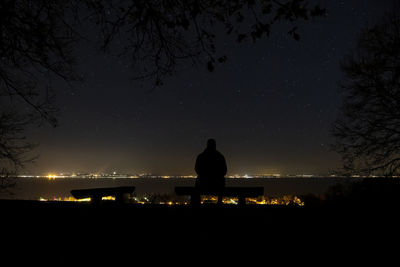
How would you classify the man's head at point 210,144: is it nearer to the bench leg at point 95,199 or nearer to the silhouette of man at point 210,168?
the silhouette of man at point 210,168

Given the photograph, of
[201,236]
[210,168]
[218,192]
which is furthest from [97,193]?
[201,236]

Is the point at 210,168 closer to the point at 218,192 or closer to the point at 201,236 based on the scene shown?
the point at 218,192

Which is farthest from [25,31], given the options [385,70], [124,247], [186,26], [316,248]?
[385,70]

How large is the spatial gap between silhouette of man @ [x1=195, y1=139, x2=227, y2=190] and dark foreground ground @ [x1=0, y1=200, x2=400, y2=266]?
614 millimetres

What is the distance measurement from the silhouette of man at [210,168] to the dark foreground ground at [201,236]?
614 millimetres

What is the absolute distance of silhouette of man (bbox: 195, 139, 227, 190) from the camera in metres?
6.14

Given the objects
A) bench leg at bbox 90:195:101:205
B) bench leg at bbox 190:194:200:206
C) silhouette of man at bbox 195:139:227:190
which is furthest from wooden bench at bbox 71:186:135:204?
bench leg at bbox 190:194:200:206

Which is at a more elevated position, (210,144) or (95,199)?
(210,144)

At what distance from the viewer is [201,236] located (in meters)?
4.12

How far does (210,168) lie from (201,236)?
7.32 ft

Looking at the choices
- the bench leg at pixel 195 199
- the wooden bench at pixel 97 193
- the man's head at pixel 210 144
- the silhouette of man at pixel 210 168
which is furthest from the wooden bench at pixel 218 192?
the wooden bench at pixel 97 193

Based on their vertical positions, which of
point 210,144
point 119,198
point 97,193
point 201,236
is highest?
point 210,144

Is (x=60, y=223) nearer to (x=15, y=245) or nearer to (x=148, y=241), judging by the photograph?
(x=15, y=245)

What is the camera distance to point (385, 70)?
9.14m
